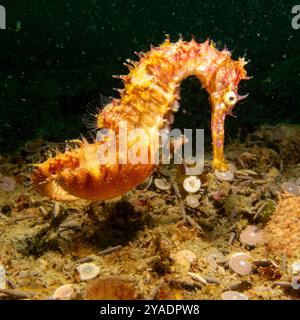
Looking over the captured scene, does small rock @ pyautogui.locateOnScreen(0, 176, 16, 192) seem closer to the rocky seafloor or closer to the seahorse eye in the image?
the rocky seafloor

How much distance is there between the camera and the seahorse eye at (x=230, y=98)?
11.8 ft

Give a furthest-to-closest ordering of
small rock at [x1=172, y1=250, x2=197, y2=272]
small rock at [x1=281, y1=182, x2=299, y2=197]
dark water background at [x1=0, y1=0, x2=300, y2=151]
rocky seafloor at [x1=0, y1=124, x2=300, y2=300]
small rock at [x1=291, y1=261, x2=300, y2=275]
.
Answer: dark water background at [x1=0, y1=0, x2=300, y2=151] → small rock at [x1=281, y1=182, x2=299, y2=197] → small rock at [x1=172, y1=250, x2=197, y2=272] → small rock at [x1=291, y1=261, x2=300, y2=275] → rocky seafloor at [x1=0, y1=124, x2=300, y2=300]

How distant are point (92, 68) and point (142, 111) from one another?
8352 millimetres

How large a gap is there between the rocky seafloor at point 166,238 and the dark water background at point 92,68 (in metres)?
2.05

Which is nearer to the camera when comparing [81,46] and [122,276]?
[122,276]

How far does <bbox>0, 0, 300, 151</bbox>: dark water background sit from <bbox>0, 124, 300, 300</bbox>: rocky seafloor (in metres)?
2.05

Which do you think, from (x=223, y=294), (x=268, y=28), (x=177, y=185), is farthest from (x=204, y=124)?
(x=268, y=28)

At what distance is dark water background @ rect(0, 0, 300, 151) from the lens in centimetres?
749

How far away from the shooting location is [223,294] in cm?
309

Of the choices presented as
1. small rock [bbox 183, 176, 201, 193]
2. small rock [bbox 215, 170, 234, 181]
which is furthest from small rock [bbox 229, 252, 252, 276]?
small rock [bbox 215, 170, 234, 181]

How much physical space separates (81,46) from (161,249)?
1303 cm

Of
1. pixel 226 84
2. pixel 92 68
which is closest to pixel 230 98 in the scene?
pixel 226 84

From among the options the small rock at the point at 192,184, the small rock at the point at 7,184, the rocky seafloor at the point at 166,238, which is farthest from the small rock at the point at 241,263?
the small rock at the point at 7,184
